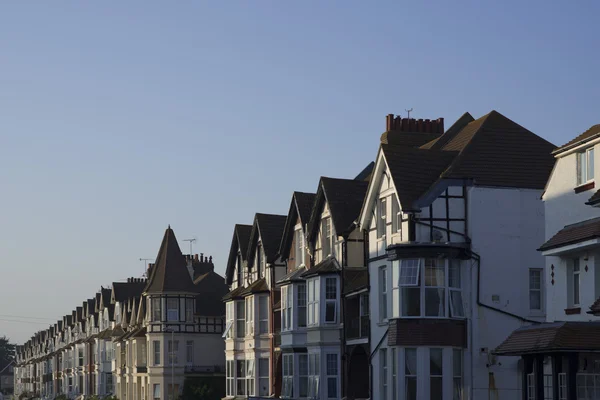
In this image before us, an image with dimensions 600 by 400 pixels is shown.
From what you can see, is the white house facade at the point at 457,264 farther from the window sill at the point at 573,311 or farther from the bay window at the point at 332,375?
the window sill at the point at 573,311

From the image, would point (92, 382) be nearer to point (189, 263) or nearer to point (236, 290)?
point (189, 263)

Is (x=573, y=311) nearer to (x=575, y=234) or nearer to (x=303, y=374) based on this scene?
(x=575, y=234)

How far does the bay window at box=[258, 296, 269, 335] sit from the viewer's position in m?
60.7

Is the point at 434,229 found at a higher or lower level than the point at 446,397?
higher

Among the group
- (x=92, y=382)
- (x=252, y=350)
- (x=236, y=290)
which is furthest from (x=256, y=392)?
(x=92, y=382)

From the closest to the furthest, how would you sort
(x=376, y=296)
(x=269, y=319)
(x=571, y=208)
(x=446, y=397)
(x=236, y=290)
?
1. (x=571, y=208)
2. (x=446, y=397)
3. (x=376, y=296)
4. (x=269, y=319)
5. (x=236, y=290)

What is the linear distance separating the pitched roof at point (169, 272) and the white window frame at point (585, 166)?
52193mm

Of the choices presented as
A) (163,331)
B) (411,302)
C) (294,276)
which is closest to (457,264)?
(411,302)

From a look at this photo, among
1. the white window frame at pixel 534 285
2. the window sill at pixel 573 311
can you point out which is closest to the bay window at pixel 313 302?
the white window frame at pixel 534 285

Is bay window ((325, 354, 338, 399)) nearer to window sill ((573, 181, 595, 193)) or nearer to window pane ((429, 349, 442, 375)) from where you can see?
window pane ((429, 349, 442, 375))

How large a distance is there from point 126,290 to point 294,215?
47.6 meters

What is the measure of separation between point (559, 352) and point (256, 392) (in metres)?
30.8

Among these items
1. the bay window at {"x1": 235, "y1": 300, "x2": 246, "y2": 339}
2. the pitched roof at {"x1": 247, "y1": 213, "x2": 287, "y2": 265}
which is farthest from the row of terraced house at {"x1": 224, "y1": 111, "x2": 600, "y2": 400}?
the bay window at {"x1": 235, "y1": 300, "x2": 246, "y2": 339}

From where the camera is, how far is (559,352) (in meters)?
32.3
